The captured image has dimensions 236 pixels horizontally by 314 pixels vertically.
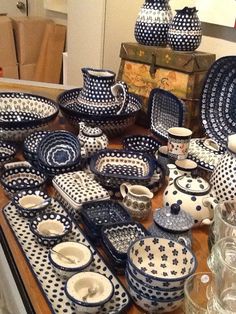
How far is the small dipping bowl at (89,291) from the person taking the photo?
66cm

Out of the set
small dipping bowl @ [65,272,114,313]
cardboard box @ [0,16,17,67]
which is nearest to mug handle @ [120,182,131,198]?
small dipping bowl @ [65,272,114,313]

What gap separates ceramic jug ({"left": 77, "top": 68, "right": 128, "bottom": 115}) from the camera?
4.09 ft

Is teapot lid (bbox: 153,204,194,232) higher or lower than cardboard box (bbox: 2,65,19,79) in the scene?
higher

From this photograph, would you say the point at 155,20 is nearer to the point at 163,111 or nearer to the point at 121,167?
the point at 163,111

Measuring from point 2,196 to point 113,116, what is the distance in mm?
430

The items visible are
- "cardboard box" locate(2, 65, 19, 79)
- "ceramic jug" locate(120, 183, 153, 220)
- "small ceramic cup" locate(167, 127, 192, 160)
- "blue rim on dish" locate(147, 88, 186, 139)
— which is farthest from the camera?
"cardboard box" locate(2, 65, 19, 79)

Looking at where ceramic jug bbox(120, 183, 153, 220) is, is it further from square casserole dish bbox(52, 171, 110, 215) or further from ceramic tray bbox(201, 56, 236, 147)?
ceramic tray bbox(201, 56, 236, 147)

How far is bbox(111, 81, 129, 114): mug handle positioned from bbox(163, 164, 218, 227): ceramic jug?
16.6 inches

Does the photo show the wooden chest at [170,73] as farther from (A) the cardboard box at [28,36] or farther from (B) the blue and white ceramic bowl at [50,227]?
(A) the cardboard box at [28,36]

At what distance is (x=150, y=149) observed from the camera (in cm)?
123

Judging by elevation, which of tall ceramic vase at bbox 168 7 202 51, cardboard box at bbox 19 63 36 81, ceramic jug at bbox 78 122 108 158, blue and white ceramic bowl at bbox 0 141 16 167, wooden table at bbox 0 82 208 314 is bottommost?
cardboard box at bbox 19 63 36 81

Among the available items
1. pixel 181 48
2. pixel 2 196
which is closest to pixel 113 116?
pixel 181 48

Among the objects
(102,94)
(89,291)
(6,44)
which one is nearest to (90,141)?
(102,94)

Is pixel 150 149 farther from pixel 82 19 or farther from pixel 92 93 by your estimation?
pixel 82 19
